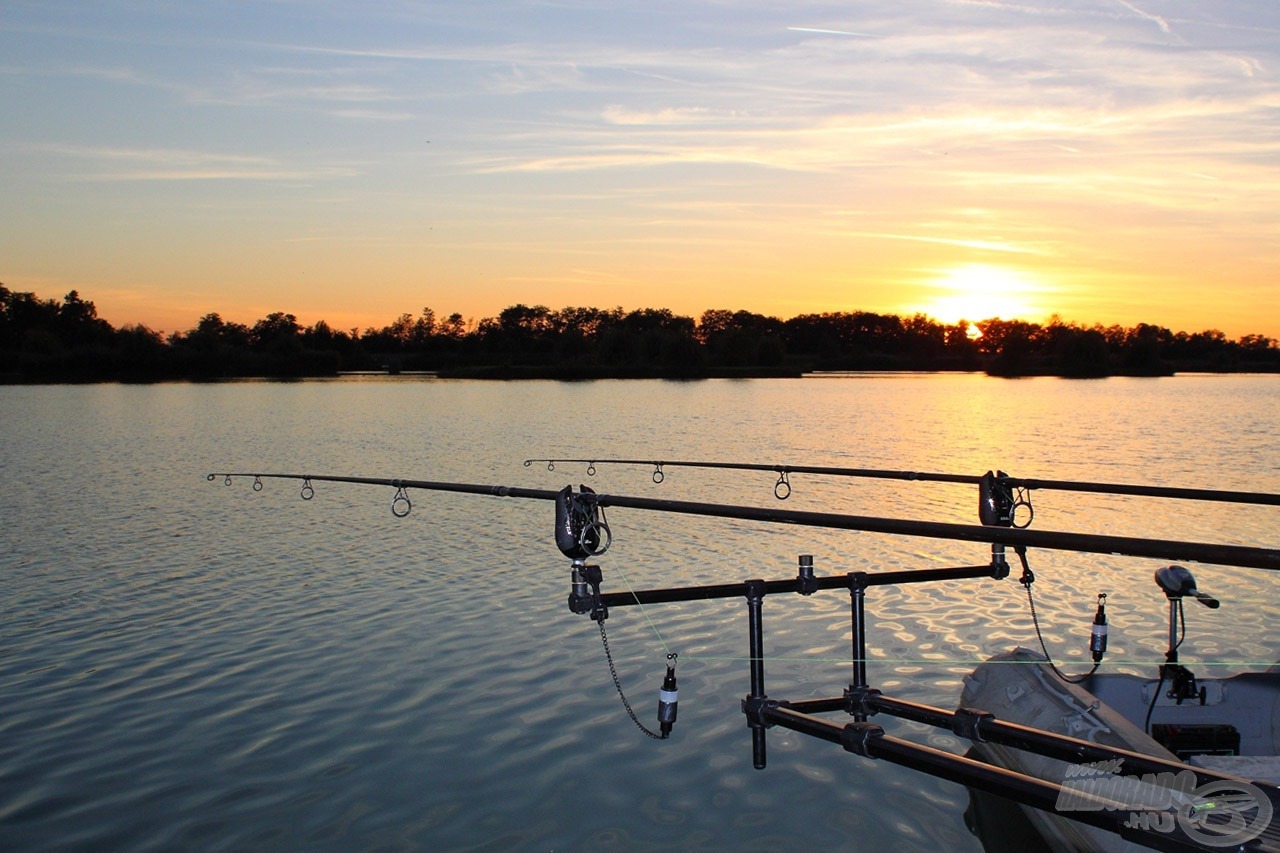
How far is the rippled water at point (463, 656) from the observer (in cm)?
647

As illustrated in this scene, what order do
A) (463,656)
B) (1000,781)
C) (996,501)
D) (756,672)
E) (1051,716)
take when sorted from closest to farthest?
1. (1000,781)
2. (756,672)
3. (1051,716)
4. (996,501)
5. (463,656)

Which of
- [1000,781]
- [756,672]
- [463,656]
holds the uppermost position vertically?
[1000,781]

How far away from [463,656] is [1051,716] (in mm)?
5458

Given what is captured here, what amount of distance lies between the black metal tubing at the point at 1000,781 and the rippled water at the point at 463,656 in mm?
2147

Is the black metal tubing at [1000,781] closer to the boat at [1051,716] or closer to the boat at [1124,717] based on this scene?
the boat at [1051,716]

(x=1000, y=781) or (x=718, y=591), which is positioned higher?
(x=718, y=591)

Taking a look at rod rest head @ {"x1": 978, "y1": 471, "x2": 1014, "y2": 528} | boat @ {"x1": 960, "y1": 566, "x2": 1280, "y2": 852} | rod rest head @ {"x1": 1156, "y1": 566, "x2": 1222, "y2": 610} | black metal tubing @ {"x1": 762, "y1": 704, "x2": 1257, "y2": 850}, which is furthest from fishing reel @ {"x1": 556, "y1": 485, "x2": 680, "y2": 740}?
rod rest head @ {"x1": 1156, "y1": 566, "x2": 1222, "y2": 610}

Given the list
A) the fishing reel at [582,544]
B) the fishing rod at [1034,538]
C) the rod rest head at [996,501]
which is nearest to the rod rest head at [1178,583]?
the rod rest head at [996,501]

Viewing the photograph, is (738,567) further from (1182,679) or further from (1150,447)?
(1150,447)

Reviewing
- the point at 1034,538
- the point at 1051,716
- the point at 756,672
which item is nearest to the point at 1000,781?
the point at 1034,538

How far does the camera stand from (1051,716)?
5703 mm

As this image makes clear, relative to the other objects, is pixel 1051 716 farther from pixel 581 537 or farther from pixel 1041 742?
pixel 581 537

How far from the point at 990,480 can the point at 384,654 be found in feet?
18.7

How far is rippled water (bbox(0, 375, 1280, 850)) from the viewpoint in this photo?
21.2ft
